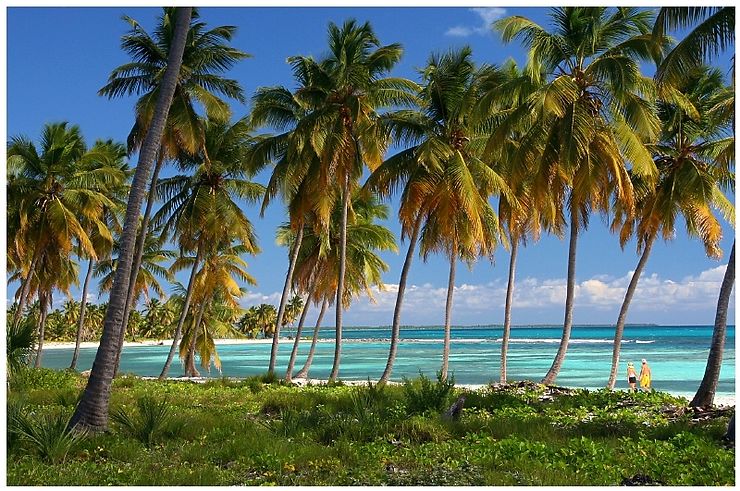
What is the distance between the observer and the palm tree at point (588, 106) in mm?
16344

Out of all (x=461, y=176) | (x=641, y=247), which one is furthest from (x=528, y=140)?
(x=641, y=247)

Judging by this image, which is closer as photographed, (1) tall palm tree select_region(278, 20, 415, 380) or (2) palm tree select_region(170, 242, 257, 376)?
(1) tall palm tree select_region(278, 20, 415, 380)

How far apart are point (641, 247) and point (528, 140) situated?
23.6 ft

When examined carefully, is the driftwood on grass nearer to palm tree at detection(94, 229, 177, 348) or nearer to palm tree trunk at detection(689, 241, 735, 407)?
palm tree trunk at detection(689, 241, 735, 407)

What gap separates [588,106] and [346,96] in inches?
294

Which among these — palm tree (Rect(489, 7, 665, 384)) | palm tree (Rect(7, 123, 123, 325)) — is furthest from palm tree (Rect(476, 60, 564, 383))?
palm tree (Rect(7, 123, 123, 325))

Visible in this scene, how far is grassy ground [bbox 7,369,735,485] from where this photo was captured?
7535mm

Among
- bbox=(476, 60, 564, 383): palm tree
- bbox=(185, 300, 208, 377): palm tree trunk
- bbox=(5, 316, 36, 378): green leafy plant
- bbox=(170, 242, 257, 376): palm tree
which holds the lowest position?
bbox=(185, 300, 208, 377): palm tree trunk

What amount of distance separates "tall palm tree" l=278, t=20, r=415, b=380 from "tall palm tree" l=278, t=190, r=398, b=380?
19.9 ft

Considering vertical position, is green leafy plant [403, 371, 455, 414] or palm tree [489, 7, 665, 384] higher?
palm tree [489, 7, 665, 384]

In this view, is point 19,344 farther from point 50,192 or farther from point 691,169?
point 691,169

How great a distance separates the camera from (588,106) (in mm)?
17594

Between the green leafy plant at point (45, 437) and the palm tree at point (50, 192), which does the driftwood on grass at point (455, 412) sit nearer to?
the green leafy plant at point (45, 437)

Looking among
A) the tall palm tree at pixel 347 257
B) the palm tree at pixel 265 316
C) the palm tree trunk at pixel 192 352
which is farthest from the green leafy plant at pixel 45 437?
the palm tree at pixel 265 316
